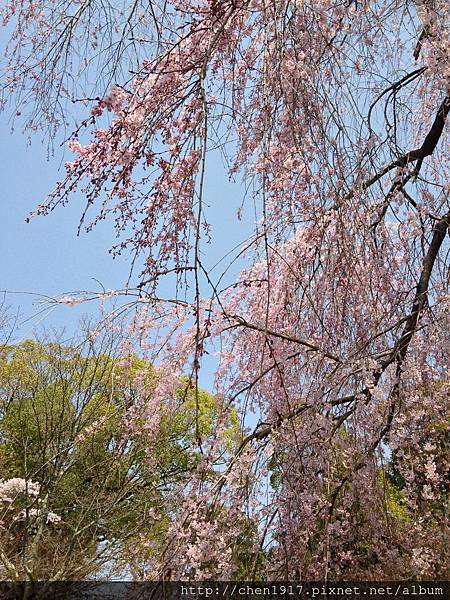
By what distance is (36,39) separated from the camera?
216cm

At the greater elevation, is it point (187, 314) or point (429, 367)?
point (187, 314)

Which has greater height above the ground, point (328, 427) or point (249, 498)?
point (328, 427)

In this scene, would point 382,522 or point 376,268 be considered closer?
point 376,268

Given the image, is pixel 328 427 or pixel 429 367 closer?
pixel 328 427

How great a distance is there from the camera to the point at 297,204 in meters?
2.51

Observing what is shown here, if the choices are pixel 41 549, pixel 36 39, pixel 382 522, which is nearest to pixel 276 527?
pixel 382 522

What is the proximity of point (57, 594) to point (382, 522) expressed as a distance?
4.46 m

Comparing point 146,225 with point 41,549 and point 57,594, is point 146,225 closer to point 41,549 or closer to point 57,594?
point 57,594

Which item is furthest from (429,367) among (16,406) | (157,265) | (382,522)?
(16,406)

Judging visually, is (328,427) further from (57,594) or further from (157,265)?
(57,594)

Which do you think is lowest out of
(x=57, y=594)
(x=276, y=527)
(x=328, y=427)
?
(x=57, y=594)

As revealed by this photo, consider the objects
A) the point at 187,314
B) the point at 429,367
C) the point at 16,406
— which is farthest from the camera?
the point at 16,406

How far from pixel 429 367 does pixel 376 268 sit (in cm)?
50

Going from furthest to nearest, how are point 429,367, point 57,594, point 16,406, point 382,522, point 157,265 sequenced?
point 16,406, point 57,594, point 382,522, point 429,367, point 157,265
